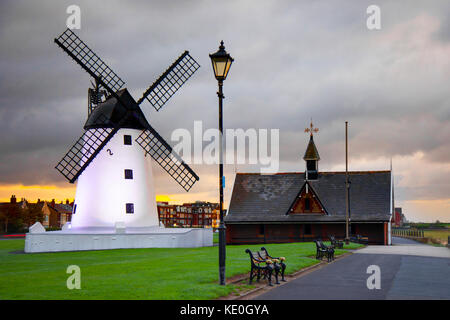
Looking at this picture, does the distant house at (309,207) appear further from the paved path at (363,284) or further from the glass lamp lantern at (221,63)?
the glass lamp lantern at (221,63)

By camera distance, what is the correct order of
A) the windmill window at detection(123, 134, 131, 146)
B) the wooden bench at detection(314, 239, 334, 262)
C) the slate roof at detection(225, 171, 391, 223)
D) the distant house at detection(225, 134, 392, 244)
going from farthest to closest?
the slate roof at detection(225, 171, 391, 223) → the distant house at detection(225, 134, 392, 244) → the windmill window at detection(123, 134, 131, 146) → the wooden bench at detection(314, 239, 334, 262)

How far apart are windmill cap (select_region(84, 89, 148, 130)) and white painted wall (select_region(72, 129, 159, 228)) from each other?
0.75 meters

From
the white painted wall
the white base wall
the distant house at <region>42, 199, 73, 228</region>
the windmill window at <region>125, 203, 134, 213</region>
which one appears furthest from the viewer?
the distant house at <region>42, 199, 73, 228</region>

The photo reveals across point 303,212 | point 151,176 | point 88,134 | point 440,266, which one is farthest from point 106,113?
point 440,266

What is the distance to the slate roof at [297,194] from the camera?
5119 cm

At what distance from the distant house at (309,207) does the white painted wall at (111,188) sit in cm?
1436

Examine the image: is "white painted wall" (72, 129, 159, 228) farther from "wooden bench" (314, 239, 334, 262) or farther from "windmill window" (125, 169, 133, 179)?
"wooden bench" (314, 239, 334, 262)

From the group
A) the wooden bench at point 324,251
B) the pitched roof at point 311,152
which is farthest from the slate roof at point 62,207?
the wooden bench at point 324,251

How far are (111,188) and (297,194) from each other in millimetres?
21142

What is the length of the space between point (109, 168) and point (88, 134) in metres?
3.37

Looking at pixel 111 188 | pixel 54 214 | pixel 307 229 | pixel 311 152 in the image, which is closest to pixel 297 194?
pixel 307 229

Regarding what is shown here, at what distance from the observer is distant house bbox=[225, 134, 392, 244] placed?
50844 mm

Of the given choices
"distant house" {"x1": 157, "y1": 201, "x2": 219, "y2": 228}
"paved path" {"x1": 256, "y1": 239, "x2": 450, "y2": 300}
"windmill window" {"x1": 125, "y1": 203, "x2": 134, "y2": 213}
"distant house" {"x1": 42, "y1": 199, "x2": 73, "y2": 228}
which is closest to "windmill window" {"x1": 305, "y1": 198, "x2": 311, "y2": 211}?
"windmill window" {"x1": 125, "y1": 203, "x2": 134, "y2": 213}
